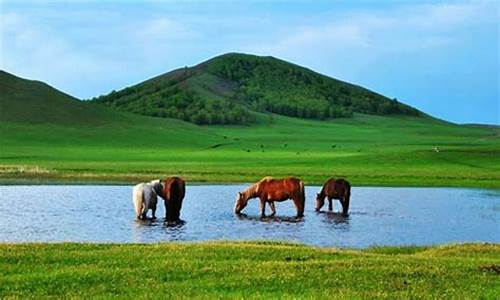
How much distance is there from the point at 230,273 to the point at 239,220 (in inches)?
825

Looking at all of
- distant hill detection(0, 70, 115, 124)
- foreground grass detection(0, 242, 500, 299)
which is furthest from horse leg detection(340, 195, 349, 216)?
distant hill detection(0, 70, 115, 124)

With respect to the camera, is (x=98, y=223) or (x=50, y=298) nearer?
(x=50, y=298)

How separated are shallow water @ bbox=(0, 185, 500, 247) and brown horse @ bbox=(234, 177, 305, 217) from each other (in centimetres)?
85

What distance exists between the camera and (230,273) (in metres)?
19.5

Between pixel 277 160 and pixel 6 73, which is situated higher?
pixel 6 73

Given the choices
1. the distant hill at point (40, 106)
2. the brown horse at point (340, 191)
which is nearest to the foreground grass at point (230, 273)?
the brown horse at point (340, 191)

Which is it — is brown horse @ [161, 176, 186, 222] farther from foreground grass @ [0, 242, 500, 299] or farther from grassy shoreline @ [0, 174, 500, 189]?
grassy shoreline @ [0, 174, 500, 189]

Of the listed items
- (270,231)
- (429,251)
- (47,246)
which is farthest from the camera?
(270,231)

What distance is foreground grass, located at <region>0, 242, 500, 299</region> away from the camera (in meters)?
17.4

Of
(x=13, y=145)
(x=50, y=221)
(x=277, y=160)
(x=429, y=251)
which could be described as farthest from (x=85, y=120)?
(x=429, y=251)

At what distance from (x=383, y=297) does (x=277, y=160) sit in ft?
266

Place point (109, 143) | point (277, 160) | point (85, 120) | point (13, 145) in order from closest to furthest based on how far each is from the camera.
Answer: point (277, 160) → point (13, 145) → point (109, 143) → point (85, 120)

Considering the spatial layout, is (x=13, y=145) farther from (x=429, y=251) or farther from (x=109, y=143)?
(x=429, y=251)

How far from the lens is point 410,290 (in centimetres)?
1781
